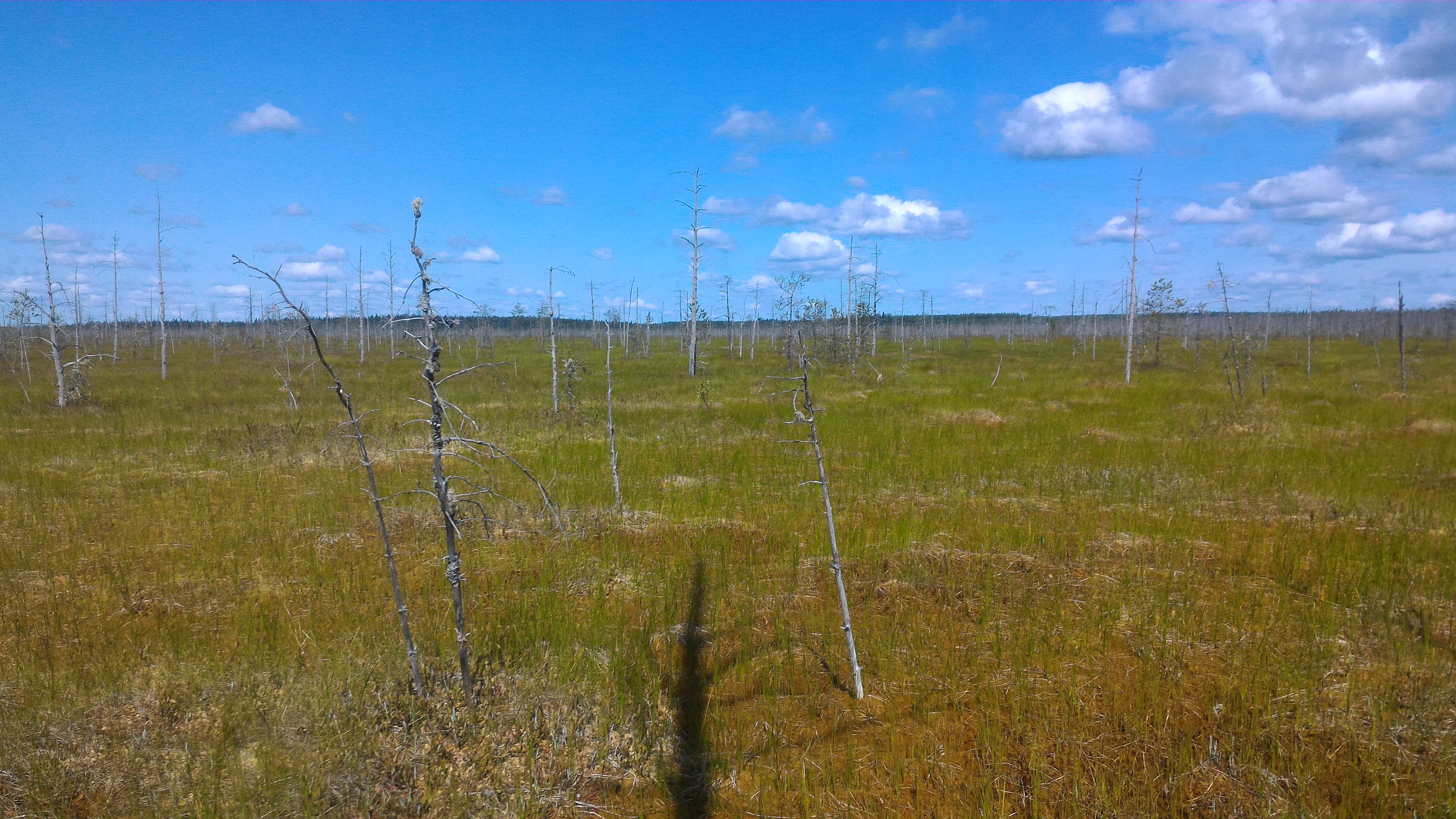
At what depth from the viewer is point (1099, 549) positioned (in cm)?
752

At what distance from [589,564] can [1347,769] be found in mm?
6072

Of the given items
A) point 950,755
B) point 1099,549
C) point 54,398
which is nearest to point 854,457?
point 1099,549

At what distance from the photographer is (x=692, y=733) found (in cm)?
434

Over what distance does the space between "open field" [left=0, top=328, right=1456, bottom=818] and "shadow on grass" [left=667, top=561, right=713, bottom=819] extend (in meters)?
0.03

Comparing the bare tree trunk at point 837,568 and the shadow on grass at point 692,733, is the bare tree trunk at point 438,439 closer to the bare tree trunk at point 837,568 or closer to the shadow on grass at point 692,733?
the shadow on grass at point 692,733

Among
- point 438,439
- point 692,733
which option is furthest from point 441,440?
point 692,733

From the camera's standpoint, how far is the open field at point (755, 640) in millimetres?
3740

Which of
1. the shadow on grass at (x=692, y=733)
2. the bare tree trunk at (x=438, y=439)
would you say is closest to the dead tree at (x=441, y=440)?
the bare tree trunk at (x=438, y=439)

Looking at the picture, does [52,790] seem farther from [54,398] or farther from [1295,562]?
[54,398]

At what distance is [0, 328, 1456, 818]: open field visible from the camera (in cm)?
374

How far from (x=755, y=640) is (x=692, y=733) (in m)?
1.26

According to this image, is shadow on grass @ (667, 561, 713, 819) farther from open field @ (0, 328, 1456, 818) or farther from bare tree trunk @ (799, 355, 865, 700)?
bare tree trunk @ (799, 355, 865, 700)

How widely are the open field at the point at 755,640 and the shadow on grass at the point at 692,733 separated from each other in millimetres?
29

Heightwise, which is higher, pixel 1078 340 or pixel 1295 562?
pixel 1078 340
